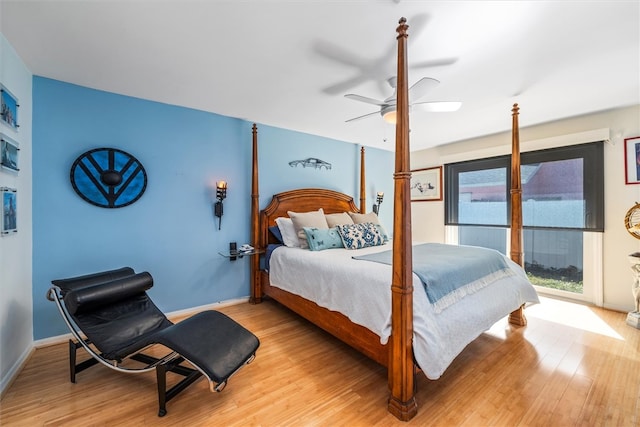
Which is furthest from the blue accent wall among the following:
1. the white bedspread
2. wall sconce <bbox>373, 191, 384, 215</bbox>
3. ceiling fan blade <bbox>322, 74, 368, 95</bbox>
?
wall sconce <bbox>373, 191, 384, 215</bbox>

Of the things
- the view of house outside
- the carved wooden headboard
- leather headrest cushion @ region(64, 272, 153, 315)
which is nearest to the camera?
leather headrest cushion @ region(64, 272, 153, 315)

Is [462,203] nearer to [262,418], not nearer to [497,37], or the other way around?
[497,37]

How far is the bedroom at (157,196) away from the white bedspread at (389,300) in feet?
4.02

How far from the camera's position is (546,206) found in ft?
12.1

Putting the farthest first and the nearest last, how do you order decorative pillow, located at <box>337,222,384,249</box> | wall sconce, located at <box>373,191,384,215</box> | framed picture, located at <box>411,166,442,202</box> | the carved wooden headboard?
framed picture, located at <box>411,166,442,202</box> < wall sconce, located at <box>373,191,384,215</box> < the carved wooden headboard < decorative pillow, located at <box>337,222,384,249</box>

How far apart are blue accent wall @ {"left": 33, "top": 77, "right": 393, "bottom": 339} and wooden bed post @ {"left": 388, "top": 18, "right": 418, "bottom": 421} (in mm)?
2456

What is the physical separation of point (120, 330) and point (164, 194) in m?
1.51

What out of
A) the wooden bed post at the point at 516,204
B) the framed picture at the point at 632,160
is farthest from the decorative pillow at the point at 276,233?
the framed picture at the point at 632,160

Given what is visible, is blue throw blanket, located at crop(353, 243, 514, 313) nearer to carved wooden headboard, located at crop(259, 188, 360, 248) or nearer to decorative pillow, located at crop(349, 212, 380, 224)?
decorative pillow, located at crop(349, 212, 380, 224)

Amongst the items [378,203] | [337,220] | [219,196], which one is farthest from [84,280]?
[378,203]

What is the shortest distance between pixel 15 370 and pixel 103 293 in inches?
37.4

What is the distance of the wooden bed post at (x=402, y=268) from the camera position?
4.93 feet

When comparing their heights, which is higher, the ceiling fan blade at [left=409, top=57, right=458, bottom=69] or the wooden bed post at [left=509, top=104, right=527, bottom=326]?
the ceiling fan blade at [left=409, top=57, right=458, bottom=69]

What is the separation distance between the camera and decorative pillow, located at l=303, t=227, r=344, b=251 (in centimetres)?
303
